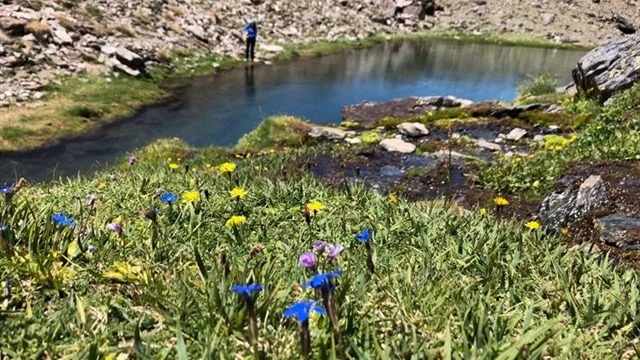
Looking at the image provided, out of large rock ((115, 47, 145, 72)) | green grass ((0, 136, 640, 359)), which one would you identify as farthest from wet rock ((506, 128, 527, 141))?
large rock ((115, 47, 145, 72))

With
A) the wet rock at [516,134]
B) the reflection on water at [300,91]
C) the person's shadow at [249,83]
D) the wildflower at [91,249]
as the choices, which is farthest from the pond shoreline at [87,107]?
the wildflower at [91,249]

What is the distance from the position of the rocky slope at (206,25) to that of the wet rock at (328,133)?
11818 millimetres

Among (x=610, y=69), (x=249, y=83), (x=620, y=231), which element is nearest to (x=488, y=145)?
(x=610, y=69)

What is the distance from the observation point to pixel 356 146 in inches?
660

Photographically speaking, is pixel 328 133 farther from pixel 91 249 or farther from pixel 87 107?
pixel 91 249

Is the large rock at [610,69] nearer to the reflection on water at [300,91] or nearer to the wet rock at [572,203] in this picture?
the wet rock at [572,203]

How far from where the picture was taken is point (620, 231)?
7844 millimetres

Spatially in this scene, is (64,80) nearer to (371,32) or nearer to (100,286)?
(100,286)

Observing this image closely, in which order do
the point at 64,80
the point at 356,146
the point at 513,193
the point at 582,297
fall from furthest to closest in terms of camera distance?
the point at 64,80, the point at 356,146, the point at 513,193, the point at 582,297

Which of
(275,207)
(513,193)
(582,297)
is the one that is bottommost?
(513,193)

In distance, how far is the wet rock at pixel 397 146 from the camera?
16.2 m

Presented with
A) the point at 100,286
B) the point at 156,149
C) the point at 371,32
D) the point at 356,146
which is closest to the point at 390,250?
the point at 100,286

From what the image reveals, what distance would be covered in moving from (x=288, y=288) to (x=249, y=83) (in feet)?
98.5

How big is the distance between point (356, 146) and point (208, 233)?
11.7 m
